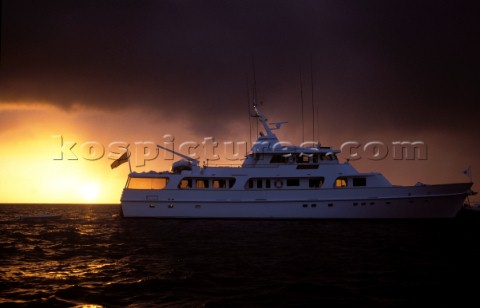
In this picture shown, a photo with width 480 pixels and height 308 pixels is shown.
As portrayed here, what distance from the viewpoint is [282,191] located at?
29266mm

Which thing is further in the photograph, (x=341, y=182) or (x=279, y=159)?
(x=279, y=159)

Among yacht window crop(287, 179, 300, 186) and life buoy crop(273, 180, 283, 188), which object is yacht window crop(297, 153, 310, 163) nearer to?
yacht window crop(287, 179, 300, 186)

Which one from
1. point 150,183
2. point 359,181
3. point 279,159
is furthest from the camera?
point 279,159

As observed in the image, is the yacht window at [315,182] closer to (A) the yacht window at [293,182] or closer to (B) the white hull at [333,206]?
(A) the yacht window at [293,182]

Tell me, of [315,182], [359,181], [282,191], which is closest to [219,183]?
[282,191]

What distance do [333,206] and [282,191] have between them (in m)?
3.87

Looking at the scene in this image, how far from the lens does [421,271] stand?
12.1 meters

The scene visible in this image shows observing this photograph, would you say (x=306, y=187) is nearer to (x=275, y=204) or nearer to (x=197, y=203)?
(x=275, y=204)

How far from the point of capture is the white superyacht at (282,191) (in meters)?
28.2

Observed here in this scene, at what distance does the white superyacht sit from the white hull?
67mm

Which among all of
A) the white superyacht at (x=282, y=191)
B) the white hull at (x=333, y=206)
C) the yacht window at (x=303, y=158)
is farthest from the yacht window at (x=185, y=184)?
the yacht window at (x=303, y=158)

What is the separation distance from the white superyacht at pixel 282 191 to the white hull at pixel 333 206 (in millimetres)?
67

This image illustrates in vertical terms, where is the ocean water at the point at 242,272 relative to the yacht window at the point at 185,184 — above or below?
below

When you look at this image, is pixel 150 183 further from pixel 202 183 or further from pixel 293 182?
pixel 293 182
